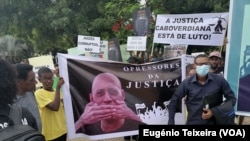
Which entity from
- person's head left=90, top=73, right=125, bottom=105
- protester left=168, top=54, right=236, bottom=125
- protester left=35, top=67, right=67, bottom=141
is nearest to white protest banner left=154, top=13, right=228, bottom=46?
protester left=168, top=54, right=236, bottom=125

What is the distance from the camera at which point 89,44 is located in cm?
1076

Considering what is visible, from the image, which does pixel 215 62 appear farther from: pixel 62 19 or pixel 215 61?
pixel 62 19

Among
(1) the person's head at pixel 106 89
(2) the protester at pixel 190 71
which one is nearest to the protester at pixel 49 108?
(1) the person's head at pixel 106 89

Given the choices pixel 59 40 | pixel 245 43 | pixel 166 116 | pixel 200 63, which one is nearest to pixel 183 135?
pixel 200 63

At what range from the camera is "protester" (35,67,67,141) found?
4.28 m

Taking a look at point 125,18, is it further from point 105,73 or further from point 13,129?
point 13,129

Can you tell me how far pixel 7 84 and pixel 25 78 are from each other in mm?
1512

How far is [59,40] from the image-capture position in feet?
75.3

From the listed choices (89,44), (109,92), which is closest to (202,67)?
(109,92)

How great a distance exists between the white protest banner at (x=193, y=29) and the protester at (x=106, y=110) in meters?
2.60

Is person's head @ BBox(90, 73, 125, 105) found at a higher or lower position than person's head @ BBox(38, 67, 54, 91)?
lower

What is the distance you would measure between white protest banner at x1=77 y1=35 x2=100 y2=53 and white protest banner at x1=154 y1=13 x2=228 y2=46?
3158 mm

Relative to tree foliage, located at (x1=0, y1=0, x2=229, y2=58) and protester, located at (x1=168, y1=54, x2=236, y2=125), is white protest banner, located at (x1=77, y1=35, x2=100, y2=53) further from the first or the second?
tree foliage, located at (x1=0, y1=0, x2=229, y2=58)

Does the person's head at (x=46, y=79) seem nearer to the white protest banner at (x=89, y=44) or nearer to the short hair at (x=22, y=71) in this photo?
the short hair at (x=22, y=71)
